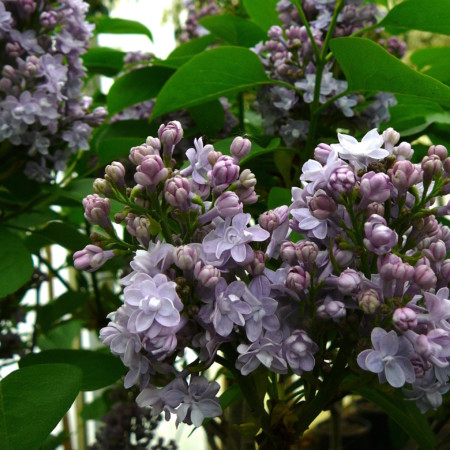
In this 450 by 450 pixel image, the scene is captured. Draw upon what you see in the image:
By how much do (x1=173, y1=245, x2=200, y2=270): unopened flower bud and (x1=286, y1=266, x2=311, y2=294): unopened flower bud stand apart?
0.05m

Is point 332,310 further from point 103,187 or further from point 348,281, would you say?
point 103,187

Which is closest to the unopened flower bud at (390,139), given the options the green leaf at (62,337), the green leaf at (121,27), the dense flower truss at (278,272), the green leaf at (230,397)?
the dense flower truss at (278,272)

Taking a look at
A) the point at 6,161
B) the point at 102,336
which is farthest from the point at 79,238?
the point at 102,336

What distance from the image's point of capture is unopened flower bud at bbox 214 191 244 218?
1.11 ft

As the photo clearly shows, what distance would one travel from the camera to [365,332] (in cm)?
35

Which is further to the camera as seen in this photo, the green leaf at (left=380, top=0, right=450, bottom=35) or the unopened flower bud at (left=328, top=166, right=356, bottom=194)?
the green leaf at (left=380, top=0, right=450, bottom=35)

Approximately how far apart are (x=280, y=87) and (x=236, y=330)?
0.30m

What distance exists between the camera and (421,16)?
51 centimetres

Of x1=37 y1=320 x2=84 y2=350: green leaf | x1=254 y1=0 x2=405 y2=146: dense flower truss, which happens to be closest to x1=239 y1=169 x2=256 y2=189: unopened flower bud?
x1=254 y1=0 x2=405 y2=146: dense flower truss

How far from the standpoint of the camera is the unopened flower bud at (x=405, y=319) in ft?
1.02

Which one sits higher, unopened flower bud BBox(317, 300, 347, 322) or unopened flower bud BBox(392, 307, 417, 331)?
unopened flower bud BBox(392, 307, 417, 331)

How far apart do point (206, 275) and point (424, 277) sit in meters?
0.11

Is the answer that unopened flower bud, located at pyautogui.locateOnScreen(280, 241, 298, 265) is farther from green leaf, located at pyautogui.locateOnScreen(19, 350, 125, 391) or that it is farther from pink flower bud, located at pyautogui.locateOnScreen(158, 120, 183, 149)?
green leaf, located at pyautogui.locateOnScreen(19, 350, 125, 391)

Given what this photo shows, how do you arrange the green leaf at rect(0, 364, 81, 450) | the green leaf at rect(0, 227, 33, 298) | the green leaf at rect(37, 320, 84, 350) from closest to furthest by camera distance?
the green leaf at rect(0, 364, 81, 450) < the green leaf at rect(0, 227, 33, 298) < the green leaf at rect(37, 320, 84, 350)
